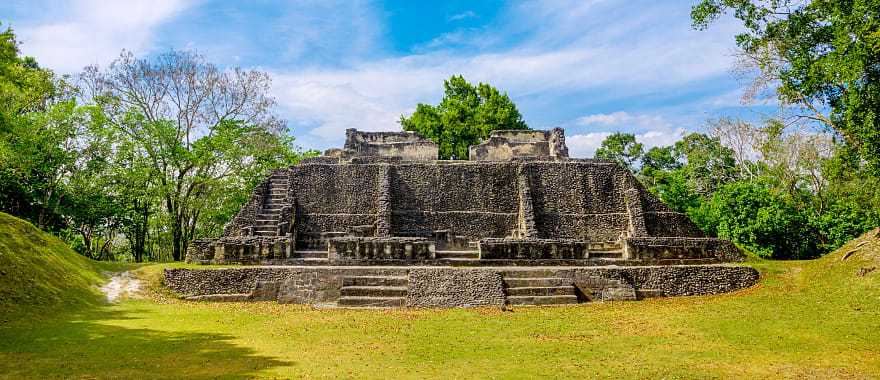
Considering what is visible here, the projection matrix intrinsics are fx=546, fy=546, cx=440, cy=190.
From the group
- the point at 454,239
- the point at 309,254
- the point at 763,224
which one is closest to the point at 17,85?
the point at 309,254

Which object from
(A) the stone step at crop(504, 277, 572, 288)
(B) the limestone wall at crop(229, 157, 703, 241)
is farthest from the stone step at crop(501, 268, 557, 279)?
(B) the limestone wall at crop(229, 157, 703, 241)

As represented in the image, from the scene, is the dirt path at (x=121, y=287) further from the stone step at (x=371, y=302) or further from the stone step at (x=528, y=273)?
the stone step at (x=528, y=273)

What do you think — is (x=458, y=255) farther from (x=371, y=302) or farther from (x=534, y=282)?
(x=371, y=302)

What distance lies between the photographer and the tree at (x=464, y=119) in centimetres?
3394

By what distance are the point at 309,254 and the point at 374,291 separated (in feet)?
14.0

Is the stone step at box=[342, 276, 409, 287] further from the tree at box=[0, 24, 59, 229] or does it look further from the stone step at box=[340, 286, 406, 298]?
the tree at box=[0, 24, 59, 229]

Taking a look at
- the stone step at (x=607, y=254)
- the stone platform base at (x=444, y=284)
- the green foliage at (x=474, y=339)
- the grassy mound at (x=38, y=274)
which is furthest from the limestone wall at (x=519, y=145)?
the grassy mound at (x=38, y=274)

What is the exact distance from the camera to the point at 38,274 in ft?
36.2

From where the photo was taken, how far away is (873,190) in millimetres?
17609

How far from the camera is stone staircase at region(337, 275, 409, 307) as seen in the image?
1153 cm

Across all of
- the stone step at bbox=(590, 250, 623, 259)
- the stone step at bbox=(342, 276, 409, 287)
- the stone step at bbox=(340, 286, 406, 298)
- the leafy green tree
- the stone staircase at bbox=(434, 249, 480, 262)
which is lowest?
the stone step at bbox=(340, 286, 406, 298)

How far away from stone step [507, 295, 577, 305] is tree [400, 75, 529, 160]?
72.8 ft

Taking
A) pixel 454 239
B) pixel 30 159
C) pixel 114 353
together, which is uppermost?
pixel 30 159

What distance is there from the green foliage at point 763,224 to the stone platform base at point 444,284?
705cm
